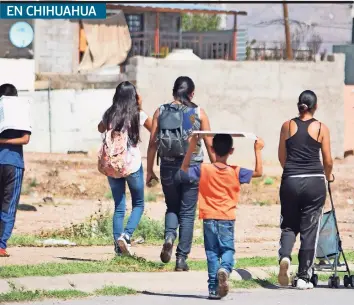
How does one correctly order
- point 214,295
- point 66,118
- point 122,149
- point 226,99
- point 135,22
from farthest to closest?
1. point 135,22
2. point 226,99
3. point 66,118
4. point 122,149
5. point 214,295

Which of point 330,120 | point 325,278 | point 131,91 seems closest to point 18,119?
point 131,91

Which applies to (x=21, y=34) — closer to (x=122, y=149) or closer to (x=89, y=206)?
(x=89, y=206)

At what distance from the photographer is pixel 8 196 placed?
10898mm

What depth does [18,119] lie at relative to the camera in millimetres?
10742

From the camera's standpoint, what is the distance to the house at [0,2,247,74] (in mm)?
33344

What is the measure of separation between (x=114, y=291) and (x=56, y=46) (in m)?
25.1

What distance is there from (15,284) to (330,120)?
2066cm

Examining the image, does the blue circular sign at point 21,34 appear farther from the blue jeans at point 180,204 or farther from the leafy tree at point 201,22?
the blue jeans at point 180,204

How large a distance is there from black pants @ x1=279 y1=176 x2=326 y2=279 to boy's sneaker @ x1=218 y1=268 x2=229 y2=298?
0.89 m

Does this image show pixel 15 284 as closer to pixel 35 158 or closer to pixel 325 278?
pixel 325 278

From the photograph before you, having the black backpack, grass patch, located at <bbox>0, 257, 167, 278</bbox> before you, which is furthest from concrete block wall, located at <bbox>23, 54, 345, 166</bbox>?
the black backpack

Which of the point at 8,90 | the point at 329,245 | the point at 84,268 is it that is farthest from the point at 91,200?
the point at 329,245

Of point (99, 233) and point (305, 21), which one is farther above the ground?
point (305, 21)

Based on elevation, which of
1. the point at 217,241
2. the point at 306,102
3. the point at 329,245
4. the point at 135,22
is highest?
the point at 135,22
